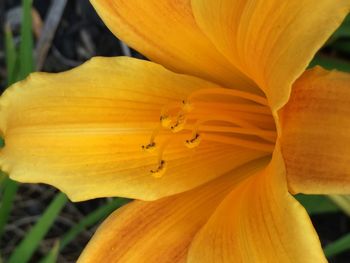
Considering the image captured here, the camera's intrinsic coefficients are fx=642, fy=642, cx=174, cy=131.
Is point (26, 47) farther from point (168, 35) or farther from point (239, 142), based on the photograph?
point (239, 142)

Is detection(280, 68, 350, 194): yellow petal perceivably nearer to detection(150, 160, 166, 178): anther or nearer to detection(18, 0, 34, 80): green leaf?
detection(150, 160, 166, 178): anther

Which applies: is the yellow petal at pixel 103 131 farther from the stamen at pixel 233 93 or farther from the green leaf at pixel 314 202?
the green leaf at pixel 314 202

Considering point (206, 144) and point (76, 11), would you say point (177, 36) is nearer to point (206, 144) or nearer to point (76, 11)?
point (206, 144)

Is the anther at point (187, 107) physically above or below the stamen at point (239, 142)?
above

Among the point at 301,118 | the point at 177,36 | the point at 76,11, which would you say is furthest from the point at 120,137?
the point at 76,11

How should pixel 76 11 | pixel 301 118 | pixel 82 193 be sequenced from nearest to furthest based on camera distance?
pixel 301 118 < pixel 82 193 < pixel 76 11

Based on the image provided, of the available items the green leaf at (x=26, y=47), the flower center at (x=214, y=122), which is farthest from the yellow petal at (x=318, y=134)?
the green leaf at (x=26, y=47)
